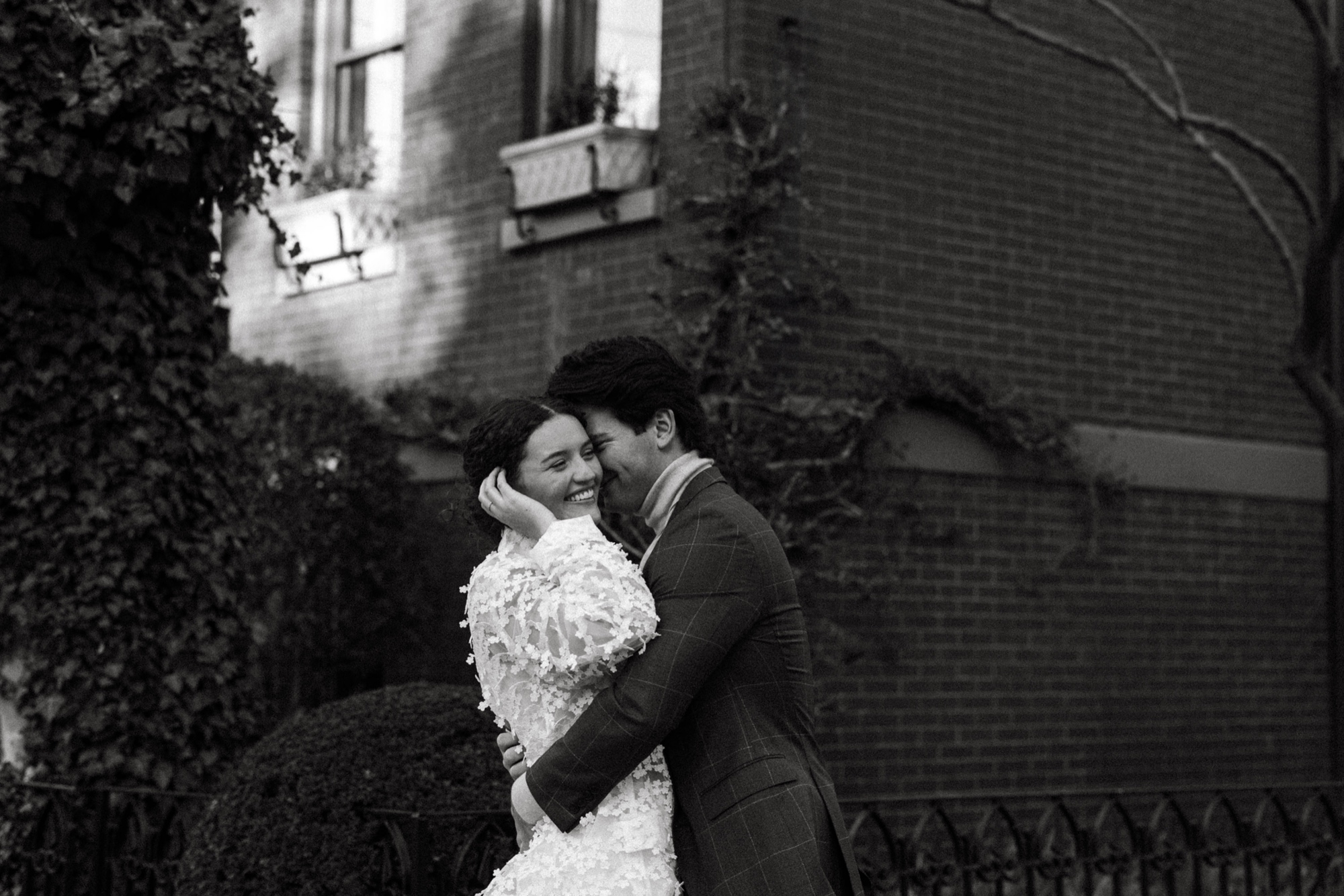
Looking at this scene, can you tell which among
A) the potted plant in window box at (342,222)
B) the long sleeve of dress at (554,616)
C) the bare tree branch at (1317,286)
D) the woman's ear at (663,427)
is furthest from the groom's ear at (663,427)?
the potted plant in window box at (342,222)

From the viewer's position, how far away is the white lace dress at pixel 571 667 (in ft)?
11.0

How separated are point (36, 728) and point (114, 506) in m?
0.86

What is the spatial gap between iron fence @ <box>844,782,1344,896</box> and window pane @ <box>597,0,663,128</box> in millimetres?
3541

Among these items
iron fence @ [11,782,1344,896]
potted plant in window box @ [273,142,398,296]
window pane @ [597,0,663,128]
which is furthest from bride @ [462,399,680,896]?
potted plant in window box @ [273,142,398,296]

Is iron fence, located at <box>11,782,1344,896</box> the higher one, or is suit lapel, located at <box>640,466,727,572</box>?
suit lapel, located at <box>640,466,727,572</box>

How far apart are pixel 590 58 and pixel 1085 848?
5178 mm

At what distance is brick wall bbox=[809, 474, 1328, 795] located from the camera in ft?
28.5

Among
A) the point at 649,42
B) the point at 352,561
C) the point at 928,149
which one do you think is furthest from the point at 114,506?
the point at 928,149

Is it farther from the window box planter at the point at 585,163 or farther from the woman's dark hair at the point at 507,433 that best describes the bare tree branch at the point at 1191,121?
the woman's dark hair at the point at 507,433

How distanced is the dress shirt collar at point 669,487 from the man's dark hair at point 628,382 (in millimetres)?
67

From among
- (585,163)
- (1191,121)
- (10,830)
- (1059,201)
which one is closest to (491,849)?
(10,830)

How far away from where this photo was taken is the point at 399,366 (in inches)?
408

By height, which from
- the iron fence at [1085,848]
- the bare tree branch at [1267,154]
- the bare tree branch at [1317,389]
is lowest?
the iron fence at [1085,848]

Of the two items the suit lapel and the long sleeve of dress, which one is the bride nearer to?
the long sleeve of dress
